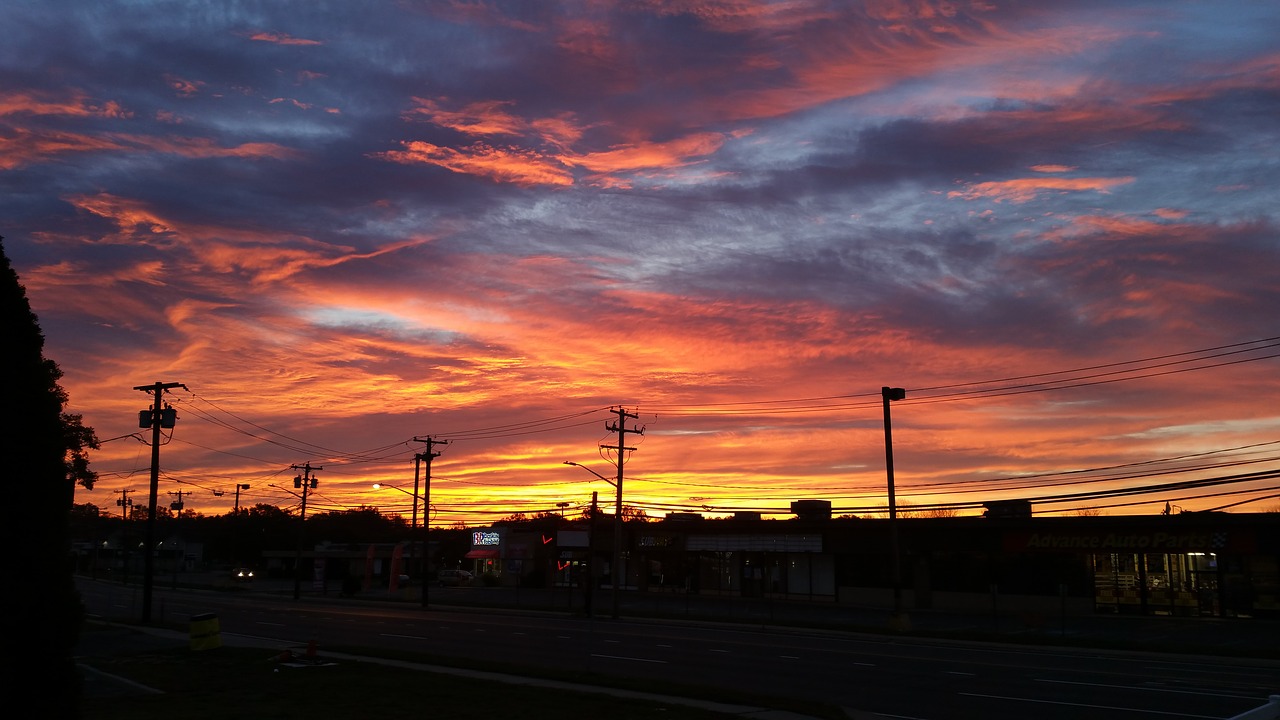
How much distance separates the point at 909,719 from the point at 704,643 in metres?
18.2

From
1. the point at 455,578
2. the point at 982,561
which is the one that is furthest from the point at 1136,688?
the point at 455,578

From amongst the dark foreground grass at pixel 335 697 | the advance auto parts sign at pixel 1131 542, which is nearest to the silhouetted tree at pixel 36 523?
the dark foreground grass at pixel 335 697

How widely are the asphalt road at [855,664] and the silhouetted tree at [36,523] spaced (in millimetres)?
14178

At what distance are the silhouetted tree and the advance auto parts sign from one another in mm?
51440

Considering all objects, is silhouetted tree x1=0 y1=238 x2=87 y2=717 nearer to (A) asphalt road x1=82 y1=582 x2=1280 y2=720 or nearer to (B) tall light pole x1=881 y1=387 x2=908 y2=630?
(A) asphalt road x1=82 y1=582 x2=1280 y2=720

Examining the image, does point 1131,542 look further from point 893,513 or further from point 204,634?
point 204,634

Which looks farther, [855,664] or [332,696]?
[855,664]

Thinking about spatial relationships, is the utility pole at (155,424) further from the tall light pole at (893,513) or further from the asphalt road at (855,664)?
the tall light pole at (893,513)

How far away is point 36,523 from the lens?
9.08 m

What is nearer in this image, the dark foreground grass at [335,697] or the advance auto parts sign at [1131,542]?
the dark foreground grass at [335,697]

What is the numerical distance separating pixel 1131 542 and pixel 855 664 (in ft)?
99.2

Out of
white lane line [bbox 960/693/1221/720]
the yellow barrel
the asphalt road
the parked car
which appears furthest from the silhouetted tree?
the parked car

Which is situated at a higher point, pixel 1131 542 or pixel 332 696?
pixel 1131 542

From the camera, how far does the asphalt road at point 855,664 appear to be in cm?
1998
